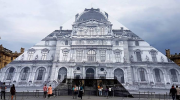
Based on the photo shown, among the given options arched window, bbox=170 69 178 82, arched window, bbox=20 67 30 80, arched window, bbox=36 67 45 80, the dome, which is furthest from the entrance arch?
arched window, bbox=170 69 178 82

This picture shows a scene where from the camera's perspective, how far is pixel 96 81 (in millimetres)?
12953

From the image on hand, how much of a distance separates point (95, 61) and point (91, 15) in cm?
527

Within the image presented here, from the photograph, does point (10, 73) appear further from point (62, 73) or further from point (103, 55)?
point (103, 55)

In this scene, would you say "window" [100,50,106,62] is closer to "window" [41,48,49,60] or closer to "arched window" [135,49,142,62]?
"arched window" [135,49,142,62]

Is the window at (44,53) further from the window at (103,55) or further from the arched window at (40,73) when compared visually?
the window at (103,55)

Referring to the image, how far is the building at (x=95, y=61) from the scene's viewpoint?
42.9 ft

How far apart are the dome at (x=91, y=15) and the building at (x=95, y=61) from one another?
349 mm

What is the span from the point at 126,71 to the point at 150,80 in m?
2.25

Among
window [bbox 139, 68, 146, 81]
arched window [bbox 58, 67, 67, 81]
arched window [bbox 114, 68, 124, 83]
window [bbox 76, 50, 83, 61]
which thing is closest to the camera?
window [bbox 139, 68, 146, 81]

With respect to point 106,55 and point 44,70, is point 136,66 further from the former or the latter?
point 44,70

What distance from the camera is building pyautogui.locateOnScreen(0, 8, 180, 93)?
42.9ft

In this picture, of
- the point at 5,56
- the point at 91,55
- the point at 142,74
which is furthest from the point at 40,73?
the point at 5,56

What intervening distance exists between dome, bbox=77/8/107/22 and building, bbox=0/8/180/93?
13.7 inches

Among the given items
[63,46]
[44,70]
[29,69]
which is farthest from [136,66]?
[29,69]
